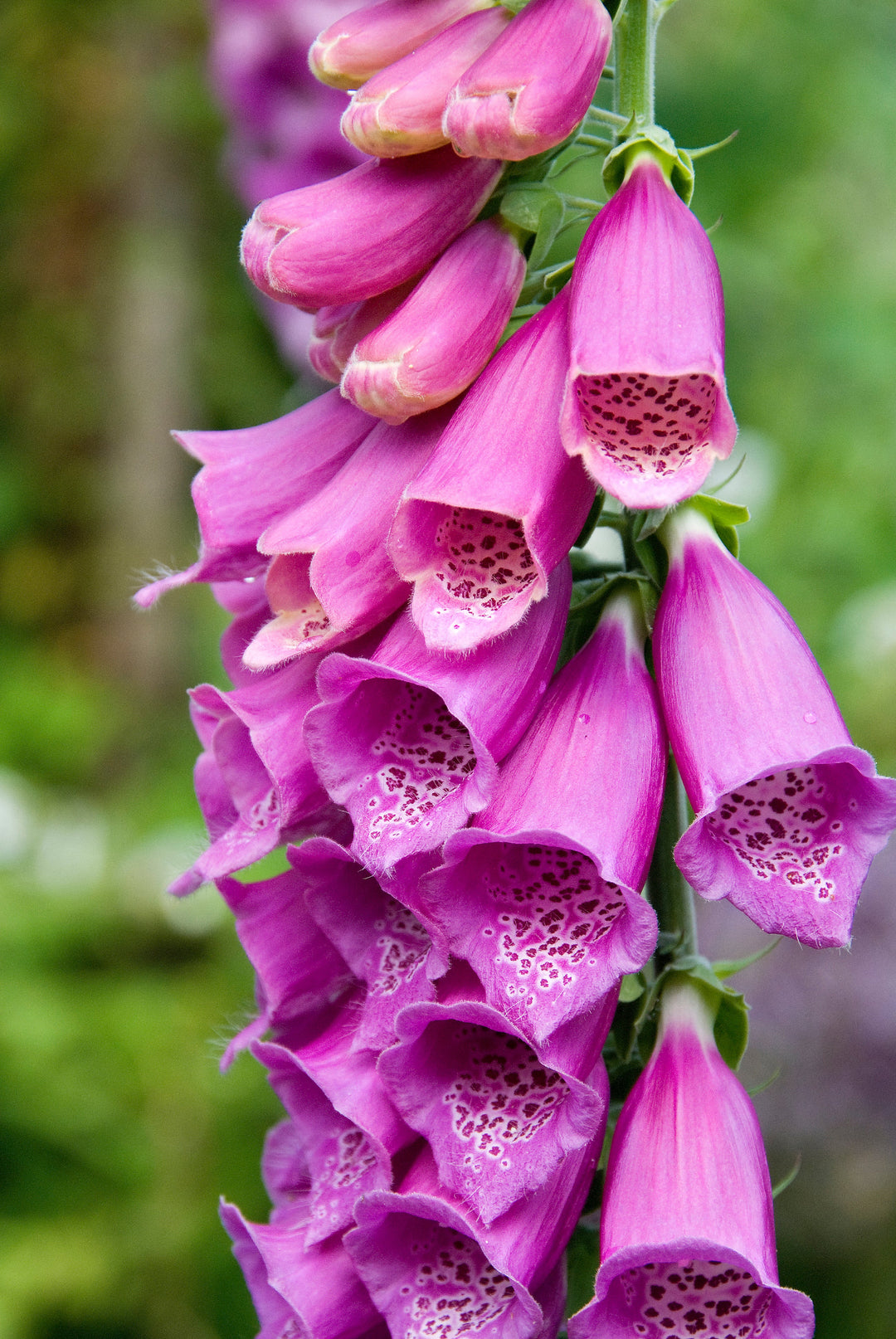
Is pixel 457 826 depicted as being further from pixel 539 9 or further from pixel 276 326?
pixel 276 326

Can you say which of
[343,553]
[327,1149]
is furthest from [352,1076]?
[343,553]

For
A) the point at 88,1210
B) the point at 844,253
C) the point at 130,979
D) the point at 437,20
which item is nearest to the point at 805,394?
the point at 844,253

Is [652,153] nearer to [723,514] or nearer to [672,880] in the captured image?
[723,514]

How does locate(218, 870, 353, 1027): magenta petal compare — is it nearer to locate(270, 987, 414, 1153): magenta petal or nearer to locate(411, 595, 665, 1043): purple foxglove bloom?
locate(270, 987, 414, 1153): magenta petal

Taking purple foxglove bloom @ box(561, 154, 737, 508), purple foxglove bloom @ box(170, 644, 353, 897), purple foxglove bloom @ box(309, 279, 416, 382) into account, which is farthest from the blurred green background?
purple foxglove bloom @ box(561, 154, 737, 508)

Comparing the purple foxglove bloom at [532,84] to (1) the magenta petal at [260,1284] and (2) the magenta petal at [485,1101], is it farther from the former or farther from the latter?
(1) the magenta petal at [260,1284]

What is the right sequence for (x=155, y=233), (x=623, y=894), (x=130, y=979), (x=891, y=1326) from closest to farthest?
1. (x=623, y=894)
2. (x=891, y=1326)
3. (x=130, y=979)
4. (x=155, y=233)

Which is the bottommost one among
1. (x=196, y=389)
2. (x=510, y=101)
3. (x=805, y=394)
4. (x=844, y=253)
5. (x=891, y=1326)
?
(x=891, y=1326)
